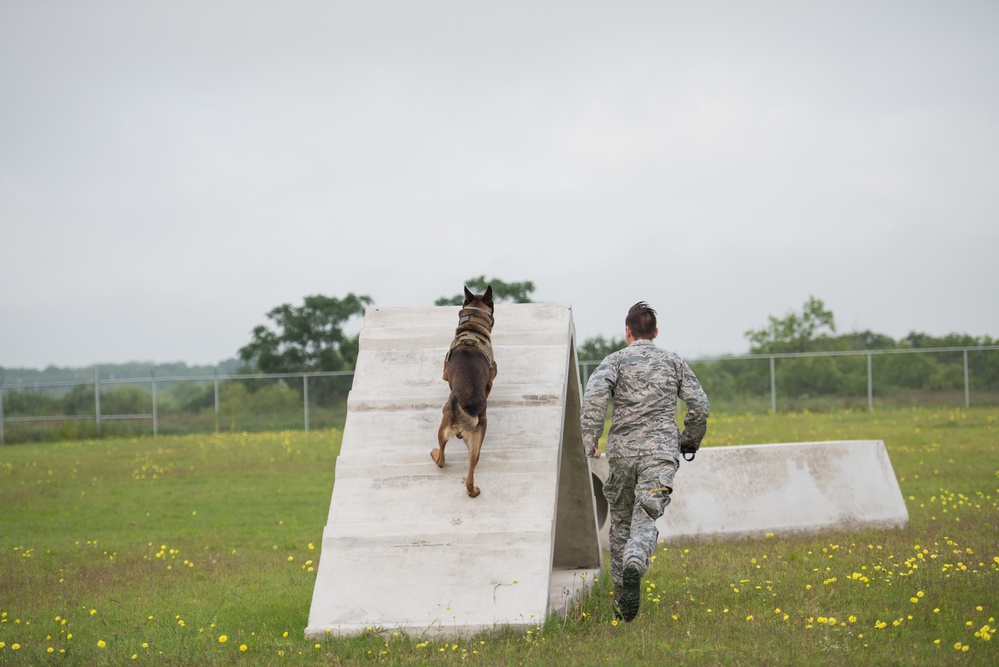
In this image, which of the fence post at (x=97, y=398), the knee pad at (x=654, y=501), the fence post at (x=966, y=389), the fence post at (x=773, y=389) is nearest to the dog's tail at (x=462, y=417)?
the knee pad at (x=654, y=501)

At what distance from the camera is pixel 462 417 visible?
6.67 meters

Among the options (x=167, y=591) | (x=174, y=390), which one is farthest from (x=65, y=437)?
(x=167, y=591)

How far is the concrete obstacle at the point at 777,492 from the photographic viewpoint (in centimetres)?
1024

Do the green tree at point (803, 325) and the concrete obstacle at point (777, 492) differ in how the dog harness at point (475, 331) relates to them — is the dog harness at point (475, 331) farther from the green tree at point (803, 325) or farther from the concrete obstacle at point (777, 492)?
the green tree at point (803, 325)

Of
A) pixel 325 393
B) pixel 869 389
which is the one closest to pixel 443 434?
pixel 869 389

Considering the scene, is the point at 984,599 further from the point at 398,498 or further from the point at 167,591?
the point at 167,591

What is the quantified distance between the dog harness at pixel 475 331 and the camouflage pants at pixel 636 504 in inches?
50.9

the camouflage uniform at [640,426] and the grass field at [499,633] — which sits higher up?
the camouflage uniform at [640,426]

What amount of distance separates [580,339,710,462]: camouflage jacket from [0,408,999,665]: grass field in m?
1.15

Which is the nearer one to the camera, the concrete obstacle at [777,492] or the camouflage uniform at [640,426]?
the camouflage uniform at [640,426]

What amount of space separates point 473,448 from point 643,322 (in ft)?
4.83

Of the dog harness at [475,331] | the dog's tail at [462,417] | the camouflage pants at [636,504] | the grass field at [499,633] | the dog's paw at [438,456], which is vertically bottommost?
the grass field at [499,633]

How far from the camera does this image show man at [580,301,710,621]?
645 centimetres

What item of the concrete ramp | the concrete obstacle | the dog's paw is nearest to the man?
the concrete ramp
